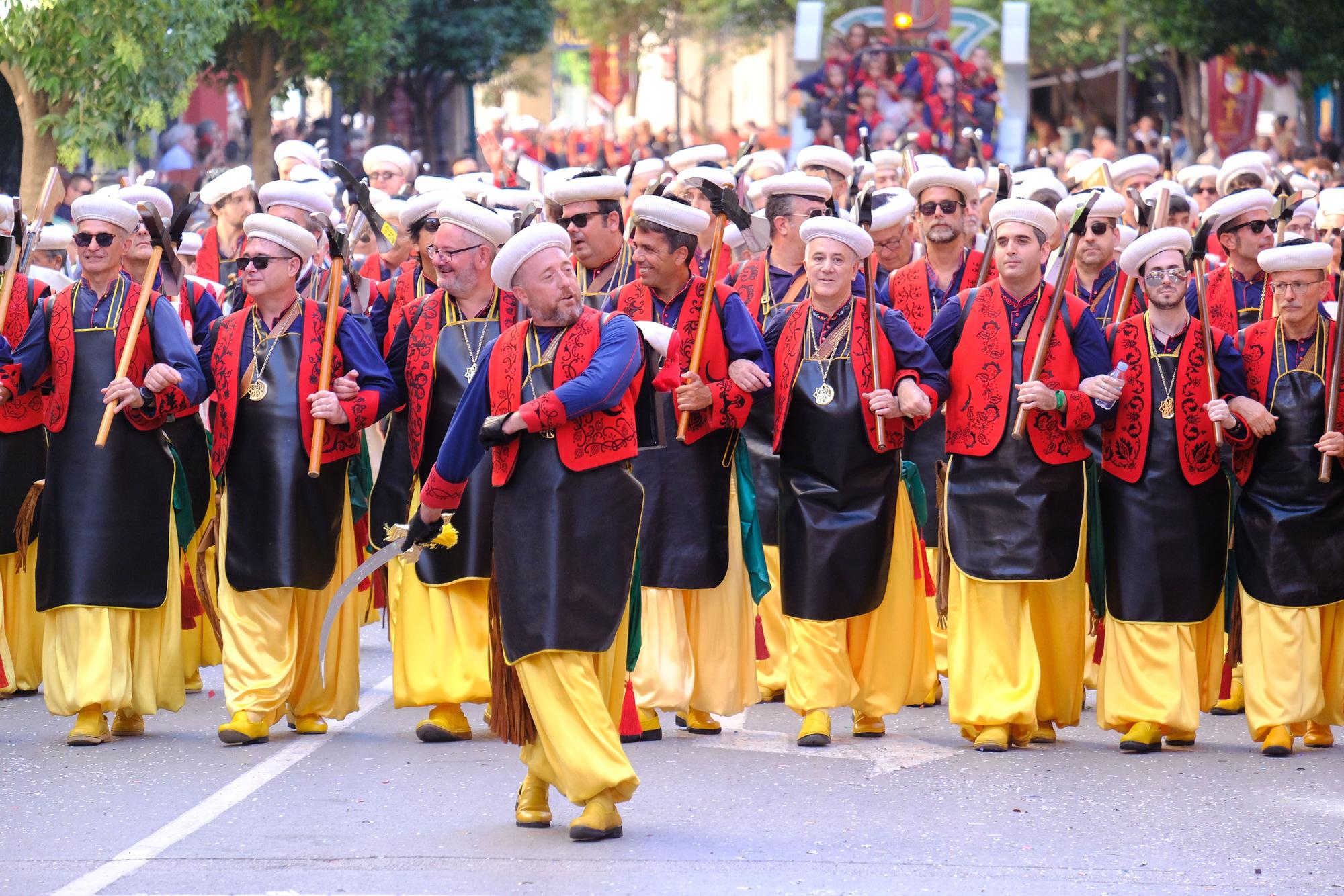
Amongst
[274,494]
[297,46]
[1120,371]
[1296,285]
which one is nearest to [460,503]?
[274,494]

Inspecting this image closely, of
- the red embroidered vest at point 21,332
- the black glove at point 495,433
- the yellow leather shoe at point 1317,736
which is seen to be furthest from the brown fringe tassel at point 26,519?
the yellow leather shoe at point 1317,736

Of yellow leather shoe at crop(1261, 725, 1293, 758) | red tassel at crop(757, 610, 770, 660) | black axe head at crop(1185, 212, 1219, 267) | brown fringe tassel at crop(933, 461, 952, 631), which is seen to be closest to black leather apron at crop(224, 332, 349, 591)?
red tassel at crop(757, 610, 770, 660)

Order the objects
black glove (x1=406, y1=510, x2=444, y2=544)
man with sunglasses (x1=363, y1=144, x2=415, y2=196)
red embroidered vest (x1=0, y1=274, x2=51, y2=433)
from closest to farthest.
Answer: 1. black glove (x1=406, y1=510, x2=444, y2=544)
2. red embroidered vest (x1=0, y1=274, x2=51, y2=433)
3. man with sunglasses (x1=363, y1=144, x2=415, y2=196)

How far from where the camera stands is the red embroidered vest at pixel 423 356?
8.84m

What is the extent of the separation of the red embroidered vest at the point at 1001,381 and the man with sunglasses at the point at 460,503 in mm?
1764

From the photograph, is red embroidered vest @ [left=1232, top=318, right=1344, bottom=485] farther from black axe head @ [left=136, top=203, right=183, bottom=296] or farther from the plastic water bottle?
black axe head @ [left=136, top=203, right=183, bottom=296]

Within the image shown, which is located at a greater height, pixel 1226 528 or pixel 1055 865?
pixel 1226 528

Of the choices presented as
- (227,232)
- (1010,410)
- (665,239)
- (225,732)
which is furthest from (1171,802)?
(227,232)

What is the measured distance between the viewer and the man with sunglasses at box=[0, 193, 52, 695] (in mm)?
9562

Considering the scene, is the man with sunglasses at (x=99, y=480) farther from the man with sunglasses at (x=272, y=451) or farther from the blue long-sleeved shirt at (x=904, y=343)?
the blue long-sleeved shirt at (x=904, y=343)

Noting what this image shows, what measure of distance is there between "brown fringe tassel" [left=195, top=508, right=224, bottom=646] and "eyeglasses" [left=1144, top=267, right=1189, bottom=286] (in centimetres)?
380

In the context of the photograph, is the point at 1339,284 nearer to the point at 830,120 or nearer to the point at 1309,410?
the point at 1309,410

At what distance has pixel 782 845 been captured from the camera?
7008 millimetres

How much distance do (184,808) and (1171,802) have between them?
3291 millimetres
